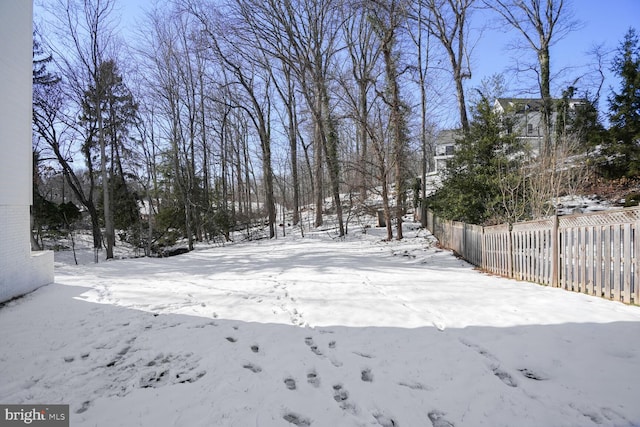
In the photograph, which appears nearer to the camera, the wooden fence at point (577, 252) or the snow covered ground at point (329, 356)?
the snow covered ground at point (329, 356)

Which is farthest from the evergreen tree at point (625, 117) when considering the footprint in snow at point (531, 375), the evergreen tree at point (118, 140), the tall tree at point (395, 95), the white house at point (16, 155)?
the evergreen tree at point (118, 140)

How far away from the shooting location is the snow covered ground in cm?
208

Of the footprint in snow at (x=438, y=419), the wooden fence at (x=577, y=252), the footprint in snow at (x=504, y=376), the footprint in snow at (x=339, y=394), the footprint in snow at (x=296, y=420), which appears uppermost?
the wooden fence at (x=577, y=252)

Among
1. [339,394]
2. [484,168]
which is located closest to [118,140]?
[484,168]

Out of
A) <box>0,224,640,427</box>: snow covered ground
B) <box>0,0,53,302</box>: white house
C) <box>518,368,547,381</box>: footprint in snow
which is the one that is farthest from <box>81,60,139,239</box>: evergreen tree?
<box>518,368,547,381</box>: footprint in snow

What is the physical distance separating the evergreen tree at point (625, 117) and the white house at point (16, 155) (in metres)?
17.3

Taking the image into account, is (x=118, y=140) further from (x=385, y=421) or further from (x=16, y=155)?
(x=385, y=421)

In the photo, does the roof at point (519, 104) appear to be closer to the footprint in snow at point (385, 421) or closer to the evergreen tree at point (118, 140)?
the footprint in snow at point (385, 421)

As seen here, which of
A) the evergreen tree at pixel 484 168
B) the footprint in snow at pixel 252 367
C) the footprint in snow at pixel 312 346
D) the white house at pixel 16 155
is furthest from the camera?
Answer: the evergreen tree at pixel 484 168

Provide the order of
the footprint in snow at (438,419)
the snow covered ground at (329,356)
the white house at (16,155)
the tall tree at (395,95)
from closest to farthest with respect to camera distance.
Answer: the footprint in snow at (438,419)
the snow covered ground at (329,356)
the white house at (16,155)
the tall tree at (395,95)

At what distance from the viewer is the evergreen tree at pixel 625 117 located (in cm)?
1152

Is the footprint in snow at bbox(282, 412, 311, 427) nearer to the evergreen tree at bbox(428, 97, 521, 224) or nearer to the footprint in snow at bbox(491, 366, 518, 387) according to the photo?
the footprint in snow at bbox(491, 366, 518, 387)

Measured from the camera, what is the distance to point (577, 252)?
4449mm

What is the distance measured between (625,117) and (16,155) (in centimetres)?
1827
